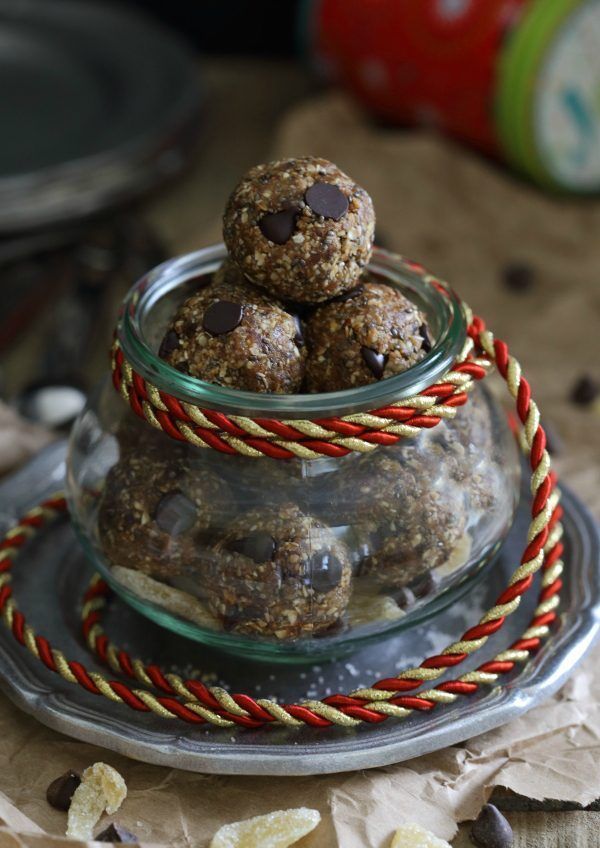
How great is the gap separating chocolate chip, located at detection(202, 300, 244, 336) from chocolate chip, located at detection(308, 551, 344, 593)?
0.19 m

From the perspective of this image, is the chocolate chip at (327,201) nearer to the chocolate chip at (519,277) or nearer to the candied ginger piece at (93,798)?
the candied ginger piece at (93,798)

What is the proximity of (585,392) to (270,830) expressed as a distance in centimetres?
95

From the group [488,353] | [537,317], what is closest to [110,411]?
[488,353]

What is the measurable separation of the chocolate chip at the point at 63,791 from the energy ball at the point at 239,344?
334 millimetres

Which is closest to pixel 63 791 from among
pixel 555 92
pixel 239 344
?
pixel 239 344

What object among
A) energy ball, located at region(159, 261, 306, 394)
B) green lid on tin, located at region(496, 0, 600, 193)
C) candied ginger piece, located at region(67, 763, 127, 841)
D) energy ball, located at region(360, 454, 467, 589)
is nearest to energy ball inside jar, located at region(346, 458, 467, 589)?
energy ball, located at region(360, 454, 467, 589)

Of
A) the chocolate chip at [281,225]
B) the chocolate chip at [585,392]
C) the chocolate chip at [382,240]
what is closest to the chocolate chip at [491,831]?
the chocolate chip at [281,225]

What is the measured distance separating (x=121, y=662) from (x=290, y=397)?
0.30 m

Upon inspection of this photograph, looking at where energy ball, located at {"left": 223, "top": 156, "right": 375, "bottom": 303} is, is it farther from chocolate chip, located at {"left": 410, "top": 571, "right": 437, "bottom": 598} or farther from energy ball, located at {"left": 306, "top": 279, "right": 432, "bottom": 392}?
chocolate chip, located at {"left": 410, "top": 571, "right": 437, "bottom": 598}

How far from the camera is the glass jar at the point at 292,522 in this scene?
87cm

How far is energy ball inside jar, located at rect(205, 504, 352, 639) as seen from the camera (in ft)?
2.82

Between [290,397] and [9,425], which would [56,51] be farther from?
[290,397]

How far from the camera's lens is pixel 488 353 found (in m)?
0.97

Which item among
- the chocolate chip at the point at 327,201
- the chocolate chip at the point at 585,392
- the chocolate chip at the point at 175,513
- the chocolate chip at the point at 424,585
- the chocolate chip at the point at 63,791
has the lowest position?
the chocolate chip at the point at 585,392
